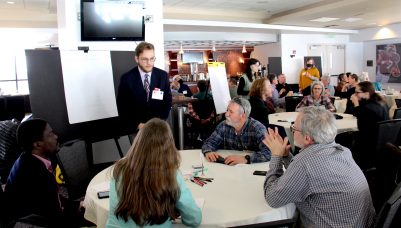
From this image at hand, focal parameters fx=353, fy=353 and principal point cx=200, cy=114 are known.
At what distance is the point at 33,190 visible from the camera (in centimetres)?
214

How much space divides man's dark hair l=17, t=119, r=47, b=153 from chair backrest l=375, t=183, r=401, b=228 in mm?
2154

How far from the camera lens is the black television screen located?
4133 mm

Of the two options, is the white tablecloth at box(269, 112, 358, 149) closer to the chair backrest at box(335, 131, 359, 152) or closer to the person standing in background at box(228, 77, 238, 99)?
the chair backrest at box(335, 131, 359, 152)

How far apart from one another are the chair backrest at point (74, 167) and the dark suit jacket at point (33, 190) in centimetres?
29

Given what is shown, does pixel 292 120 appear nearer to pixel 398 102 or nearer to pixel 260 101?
pixel 260 101

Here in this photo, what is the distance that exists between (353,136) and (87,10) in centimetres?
344

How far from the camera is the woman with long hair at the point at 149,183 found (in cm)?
147

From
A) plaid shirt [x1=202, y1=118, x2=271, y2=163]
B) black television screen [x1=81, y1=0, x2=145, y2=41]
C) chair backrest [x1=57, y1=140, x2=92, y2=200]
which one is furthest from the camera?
black television screen [x1=81, y1=0, x2=145, y2=41]

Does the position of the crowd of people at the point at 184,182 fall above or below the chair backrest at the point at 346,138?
above

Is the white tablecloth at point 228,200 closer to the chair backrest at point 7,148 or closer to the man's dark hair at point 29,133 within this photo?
the man's dark hair at point 29,133

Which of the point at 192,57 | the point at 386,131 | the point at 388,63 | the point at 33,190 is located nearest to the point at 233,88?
the point at 386,131

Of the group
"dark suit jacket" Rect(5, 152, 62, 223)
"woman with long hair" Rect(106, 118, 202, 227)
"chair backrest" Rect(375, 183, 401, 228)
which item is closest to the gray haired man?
"chair backrest" Rect(375, 183, 401, 228)

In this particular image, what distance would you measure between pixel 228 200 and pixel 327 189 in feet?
1.70

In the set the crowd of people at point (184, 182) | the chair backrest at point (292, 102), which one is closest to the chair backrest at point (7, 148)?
the crowd of people at point (184, 182)
